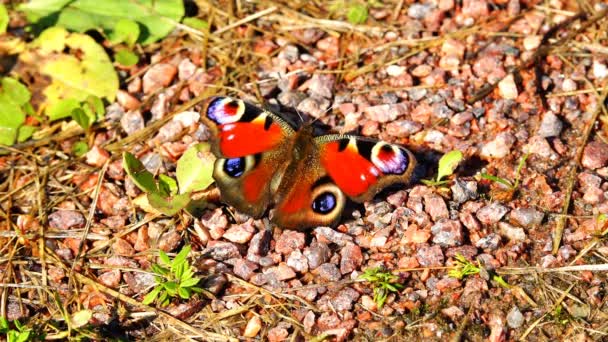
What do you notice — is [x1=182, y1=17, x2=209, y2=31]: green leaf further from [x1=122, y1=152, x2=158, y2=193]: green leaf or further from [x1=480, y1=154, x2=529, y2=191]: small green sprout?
[x1=480, y1=154, x2=529, y2=191]: small green sprout

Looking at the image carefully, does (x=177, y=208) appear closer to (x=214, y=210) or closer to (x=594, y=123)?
(x=214, y=210)

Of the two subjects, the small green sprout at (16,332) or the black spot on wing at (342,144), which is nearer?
the small green sprout at (16,332)

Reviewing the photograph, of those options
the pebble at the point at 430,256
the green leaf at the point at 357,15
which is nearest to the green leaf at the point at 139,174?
the pebble at the point at 430,256

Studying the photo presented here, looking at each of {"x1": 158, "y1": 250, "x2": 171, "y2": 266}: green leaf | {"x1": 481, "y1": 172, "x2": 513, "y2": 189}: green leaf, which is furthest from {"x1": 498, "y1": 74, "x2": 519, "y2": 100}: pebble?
{"x1": 158, "y1": 250, "x2": 171, "y2": 266}: green leaf

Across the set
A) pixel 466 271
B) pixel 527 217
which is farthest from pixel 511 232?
pixel 466 271

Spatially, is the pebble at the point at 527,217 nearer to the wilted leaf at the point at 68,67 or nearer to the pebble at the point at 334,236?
the pebble at the point at 334,236

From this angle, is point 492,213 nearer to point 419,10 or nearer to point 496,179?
point 496,179
